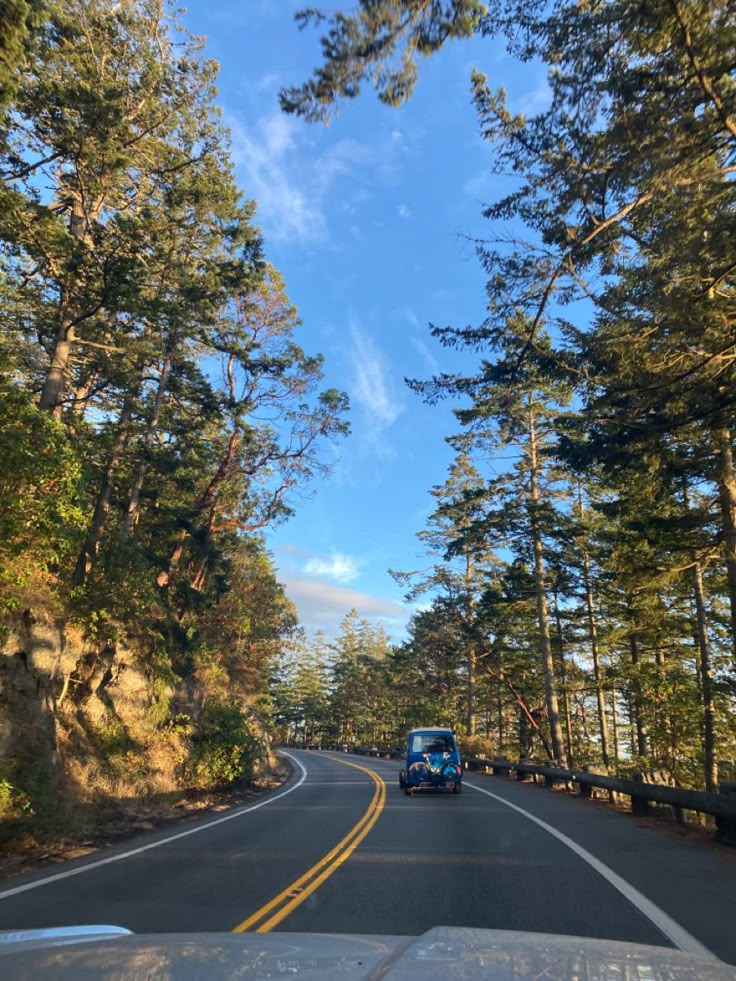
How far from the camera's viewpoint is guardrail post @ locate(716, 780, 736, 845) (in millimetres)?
10188

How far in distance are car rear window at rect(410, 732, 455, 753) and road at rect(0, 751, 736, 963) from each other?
7488 mm

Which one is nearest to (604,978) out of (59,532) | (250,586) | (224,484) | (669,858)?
(669,858)

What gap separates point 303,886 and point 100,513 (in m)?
16.0

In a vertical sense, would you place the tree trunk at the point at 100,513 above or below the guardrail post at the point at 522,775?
above

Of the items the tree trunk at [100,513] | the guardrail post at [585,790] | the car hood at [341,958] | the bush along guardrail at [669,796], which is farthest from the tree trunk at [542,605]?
the car hood at [341,958]

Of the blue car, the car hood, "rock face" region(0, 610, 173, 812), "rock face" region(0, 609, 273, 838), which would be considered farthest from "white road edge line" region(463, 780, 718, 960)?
the blue car

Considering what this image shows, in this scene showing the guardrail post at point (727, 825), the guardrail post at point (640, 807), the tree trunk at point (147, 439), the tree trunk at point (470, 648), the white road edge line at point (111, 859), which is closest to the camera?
the white road edge line at point (111, 859)

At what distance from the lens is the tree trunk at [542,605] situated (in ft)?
86.4

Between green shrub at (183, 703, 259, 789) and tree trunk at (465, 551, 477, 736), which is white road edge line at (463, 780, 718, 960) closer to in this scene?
green shrub at (183, 703, 259, 789)

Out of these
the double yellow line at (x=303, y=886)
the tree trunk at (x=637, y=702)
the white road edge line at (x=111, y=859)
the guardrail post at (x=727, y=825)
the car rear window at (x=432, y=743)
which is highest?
the tree trunk at (x=637, y=702)

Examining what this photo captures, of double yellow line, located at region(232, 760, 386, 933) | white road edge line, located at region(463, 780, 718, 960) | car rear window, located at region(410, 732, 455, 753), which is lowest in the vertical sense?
double yellow line, located at region(232, 760, 386, 933)

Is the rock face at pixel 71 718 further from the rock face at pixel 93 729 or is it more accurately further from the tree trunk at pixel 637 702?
the tree trunk at pixel 637 702

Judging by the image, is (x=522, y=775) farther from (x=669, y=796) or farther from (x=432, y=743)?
(x=669, y=796)

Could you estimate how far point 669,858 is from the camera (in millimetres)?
8992
